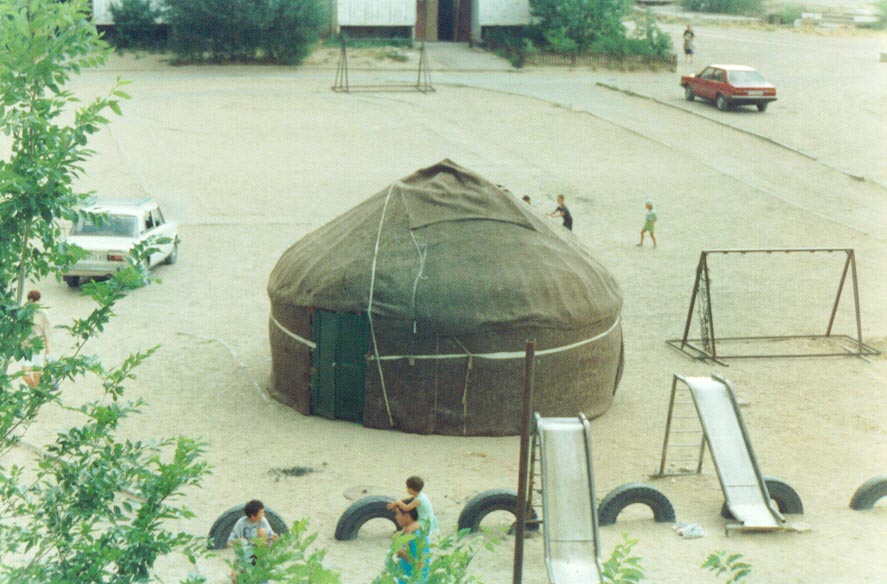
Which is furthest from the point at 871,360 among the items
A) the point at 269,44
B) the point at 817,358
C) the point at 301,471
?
the point at 269,44

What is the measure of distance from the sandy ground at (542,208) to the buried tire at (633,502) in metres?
0.19

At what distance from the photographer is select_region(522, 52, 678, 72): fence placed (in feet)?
166

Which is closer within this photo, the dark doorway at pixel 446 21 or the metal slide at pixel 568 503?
the metal slide at pixel 568 503

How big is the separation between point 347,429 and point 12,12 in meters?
10.3

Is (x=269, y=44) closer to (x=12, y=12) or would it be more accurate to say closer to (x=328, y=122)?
(x=328, y=122)

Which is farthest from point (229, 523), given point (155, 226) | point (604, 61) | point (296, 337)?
point (604, 61)

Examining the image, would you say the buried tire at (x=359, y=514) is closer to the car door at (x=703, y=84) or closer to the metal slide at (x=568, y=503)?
the metal slide at (x=568, y=503)

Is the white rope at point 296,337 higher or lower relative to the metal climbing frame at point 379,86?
lower

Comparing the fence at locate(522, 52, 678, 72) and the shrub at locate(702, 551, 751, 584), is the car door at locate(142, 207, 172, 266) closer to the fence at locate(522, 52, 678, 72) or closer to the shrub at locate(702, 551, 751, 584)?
the shrub at locate(702, 551, 751, 584)

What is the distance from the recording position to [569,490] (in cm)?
1323

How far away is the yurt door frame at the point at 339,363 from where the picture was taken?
16203mm

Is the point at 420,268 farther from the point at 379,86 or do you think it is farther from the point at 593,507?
the point at 379,86

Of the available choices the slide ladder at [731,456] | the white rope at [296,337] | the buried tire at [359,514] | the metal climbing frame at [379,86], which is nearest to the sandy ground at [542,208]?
the buried tire at [359,514]

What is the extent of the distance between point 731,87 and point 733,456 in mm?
29309
